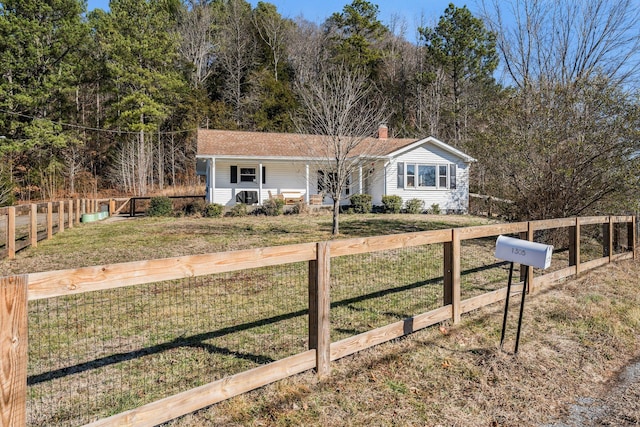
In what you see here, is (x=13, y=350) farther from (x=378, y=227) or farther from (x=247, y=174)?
(x=247, y=174)

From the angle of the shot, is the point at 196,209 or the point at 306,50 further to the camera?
the point at 306,50

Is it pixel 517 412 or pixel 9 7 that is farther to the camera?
pixel 9 7

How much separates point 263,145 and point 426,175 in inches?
337

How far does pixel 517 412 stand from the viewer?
116 inches

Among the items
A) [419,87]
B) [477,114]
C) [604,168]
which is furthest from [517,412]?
[419,87]

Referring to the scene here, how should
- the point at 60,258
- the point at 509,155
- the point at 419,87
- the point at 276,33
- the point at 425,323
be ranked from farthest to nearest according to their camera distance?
the point at 276,33
the point at 419,87
the point at 509,155
the point at 60,258
the point at 425,323

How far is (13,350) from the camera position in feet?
6.17

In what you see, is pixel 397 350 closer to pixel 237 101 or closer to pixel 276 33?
pixel 237 101

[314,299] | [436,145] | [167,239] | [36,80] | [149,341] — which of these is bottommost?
[149,341]

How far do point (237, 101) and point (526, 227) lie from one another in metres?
33.7

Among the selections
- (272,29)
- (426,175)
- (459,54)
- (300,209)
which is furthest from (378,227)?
(272,29)

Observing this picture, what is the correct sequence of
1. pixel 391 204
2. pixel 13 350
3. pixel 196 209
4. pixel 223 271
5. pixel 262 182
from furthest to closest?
1. pixel 262 182
2. pixel 391 204
3. pixel 196 209
4. pixel 223 271
5. pixel 13 350

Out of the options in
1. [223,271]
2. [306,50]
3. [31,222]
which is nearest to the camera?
[223,271]

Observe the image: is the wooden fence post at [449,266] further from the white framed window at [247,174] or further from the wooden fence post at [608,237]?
the white framed window at [247,174]
